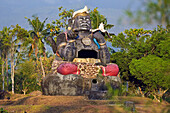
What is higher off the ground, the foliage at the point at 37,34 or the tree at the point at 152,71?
the foliage at the point at 37,34

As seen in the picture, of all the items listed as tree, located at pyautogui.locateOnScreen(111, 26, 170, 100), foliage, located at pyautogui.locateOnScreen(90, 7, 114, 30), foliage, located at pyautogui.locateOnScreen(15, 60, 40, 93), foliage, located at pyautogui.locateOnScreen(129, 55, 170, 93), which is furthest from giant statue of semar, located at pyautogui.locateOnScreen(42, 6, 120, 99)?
foliage, located at pyautogui.locateOnScreen(15, 60, 40, 93)

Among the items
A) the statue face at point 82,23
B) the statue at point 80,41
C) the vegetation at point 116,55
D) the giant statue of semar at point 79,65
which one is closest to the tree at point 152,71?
the vegetation at point 116,55

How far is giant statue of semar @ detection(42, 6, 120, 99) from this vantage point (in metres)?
12.2

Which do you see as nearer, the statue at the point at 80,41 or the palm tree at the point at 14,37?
the statue at the point at 80,41

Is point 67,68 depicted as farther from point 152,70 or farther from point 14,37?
point 14,37

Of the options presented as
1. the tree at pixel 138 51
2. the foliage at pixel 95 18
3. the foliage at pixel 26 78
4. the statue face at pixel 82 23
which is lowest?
the foliage at pixel 26 78

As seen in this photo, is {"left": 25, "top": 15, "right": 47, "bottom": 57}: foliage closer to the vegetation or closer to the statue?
the vegetation

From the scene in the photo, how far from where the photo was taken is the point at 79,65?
42.1 feet

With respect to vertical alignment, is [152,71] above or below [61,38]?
below

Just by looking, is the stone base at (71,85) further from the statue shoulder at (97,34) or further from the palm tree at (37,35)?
the palm tree at (37,35)

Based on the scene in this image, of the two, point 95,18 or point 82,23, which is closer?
point 82,23

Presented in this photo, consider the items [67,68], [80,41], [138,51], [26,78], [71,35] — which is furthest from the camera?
[26,78]

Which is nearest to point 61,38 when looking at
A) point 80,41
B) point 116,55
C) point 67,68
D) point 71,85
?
point 80,41

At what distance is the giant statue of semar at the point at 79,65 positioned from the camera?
40.2 ft
